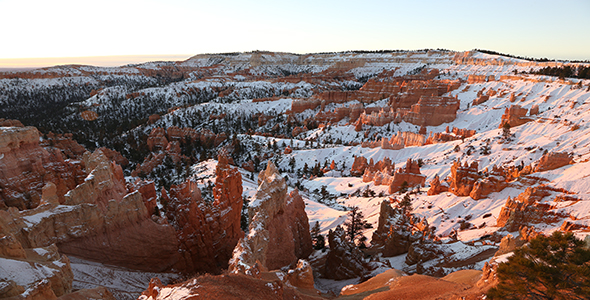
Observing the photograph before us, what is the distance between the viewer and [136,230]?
717 inches

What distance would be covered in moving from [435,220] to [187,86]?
156m

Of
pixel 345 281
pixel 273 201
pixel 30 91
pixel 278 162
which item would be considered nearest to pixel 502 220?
pixel 345 281

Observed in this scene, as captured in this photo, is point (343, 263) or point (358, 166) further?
point (358, 166)

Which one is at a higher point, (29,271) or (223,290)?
(223,290)

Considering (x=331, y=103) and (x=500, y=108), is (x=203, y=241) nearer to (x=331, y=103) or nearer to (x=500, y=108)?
(x=500, y=108)

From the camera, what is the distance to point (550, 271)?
606cm

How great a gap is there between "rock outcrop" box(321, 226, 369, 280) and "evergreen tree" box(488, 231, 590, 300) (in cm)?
1164

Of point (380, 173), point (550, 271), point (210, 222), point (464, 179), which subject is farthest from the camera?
point (380, 173)

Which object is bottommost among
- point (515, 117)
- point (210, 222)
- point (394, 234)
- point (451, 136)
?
point (394, 234)

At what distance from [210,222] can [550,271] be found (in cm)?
1984

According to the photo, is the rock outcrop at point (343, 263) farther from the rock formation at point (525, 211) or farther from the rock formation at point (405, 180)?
the rock formation at point (405, 180)

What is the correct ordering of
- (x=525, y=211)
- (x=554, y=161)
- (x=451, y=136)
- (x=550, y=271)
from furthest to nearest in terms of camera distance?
(x=451, y=136), (x=554, y=161), (x=525, y=211), (x=550, y=271)

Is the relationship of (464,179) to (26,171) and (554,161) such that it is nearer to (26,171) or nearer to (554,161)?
(554,161)

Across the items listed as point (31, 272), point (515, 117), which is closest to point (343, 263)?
point (31, 272)
